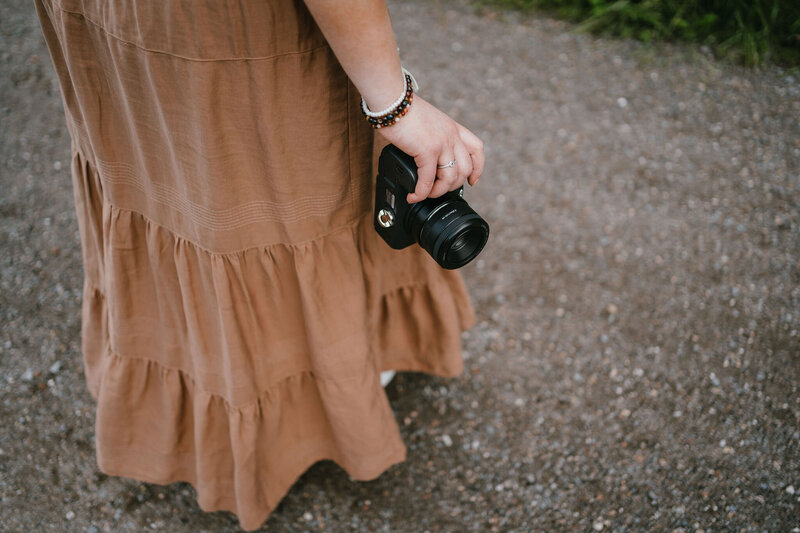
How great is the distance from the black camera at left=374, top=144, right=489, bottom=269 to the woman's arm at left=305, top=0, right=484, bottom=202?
1.3 inches

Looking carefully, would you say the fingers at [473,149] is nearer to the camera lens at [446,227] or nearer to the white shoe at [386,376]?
the camera lens at [446,227]

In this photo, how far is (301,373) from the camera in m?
1.53

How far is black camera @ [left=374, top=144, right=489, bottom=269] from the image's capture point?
1120 mm

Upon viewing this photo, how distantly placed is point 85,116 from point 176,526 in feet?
3.96

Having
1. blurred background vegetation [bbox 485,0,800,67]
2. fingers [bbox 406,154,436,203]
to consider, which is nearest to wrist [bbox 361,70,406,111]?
fingers [bbox 406,154,436,203]

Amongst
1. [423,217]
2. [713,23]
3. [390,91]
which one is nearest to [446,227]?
[423,217]

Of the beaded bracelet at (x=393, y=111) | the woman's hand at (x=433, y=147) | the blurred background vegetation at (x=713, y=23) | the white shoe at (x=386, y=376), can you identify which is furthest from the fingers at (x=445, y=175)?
the blurred background vegetation at (x=713, y=23)

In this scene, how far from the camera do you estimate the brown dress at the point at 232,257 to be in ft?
3.39

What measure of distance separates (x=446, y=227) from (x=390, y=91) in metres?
0.28

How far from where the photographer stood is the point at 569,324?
227 centimetres

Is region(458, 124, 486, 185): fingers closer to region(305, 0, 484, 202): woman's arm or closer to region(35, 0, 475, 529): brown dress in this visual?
region(305, 0, 484, 202): woman's arm

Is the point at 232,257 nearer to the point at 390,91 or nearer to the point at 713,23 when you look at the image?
the point at 390,91

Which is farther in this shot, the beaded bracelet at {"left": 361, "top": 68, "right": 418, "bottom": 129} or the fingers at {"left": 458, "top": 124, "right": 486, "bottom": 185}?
the fingers at {"left": 458, "top": 124, "right": 486, "bottom": 185}

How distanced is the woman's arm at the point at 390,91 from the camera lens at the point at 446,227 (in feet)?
0.11
